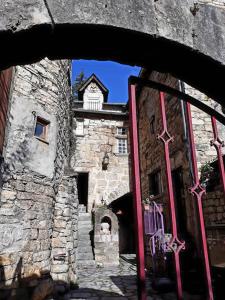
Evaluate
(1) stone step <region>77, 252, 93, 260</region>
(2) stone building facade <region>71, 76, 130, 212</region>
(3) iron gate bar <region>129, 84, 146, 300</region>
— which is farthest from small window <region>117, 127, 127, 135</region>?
(3) iron gate bar <region>129, 84, 146, 300</region>

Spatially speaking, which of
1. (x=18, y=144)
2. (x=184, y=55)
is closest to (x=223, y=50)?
(x=184, y=55)

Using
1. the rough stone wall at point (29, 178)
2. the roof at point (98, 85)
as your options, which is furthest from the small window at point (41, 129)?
the roof at point (98, 85)

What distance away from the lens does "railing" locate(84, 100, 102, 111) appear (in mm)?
14734

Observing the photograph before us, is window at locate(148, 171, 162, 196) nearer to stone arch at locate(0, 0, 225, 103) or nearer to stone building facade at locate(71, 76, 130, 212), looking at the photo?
stone building facade at locate(71, 76, 130, 212)

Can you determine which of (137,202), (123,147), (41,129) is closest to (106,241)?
(41,129)

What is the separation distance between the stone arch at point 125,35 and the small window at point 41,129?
506 centimetres

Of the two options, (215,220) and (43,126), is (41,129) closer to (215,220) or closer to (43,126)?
(43,126)

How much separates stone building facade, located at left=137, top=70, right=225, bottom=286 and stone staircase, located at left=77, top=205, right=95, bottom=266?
9.50 feet

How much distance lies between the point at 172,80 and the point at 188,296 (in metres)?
5.98

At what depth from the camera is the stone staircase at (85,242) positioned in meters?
9.02

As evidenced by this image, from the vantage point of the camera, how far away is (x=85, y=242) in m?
9.70

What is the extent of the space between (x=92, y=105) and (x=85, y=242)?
8138 millimetres

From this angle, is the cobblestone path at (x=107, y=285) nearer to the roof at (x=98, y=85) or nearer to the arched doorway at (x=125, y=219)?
the arched doorway at (x=125, y=219)

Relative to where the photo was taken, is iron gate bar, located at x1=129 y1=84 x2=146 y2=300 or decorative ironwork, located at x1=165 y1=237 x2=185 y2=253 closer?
iron gate bar, located at x1=129 y1=84 x2=146 y2=300
